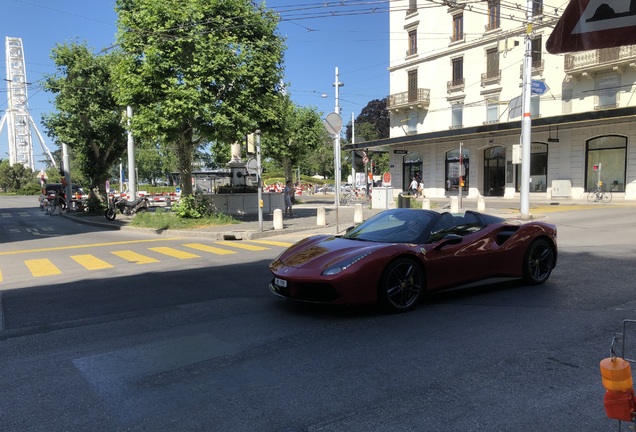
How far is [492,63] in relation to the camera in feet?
119

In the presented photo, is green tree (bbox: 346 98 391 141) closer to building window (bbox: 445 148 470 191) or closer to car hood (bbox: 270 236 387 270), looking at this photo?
building window (bbox: 445 148 470 191)

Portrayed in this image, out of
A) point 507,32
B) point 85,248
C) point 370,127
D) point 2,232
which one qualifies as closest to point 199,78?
point 85,248

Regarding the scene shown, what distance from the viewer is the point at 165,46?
16.7 m

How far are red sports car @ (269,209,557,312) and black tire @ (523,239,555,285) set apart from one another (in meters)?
0.02

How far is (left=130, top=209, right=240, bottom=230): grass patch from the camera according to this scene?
18328 mm

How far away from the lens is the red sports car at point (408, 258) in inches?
217

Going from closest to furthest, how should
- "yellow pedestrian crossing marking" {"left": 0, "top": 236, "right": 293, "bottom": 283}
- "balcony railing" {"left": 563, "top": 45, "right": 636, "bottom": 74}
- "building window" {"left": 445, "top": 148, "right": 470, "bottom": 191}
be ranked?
"yellow pedestrian crossing marking" {"left": 0, "top": 236, "right": 293, "bottom": 283} < "balcony railing" {"left": 563, "top": 45, "right": 636, "bottom": 74} < "building window" {"left": 445, "top": 148, "right": 470, "bottom": 191}

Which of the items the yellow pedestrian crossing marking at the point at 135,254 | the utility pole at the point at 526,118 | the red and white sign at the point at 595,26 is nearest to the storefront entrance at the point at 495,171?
the utility pole at the point at 526,118

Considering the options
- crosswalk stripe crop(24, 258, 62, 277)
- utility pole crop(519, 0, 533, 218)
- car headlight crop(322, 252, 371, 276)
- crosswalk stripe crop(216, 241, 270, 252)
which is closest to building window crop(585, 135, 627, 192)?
utility pole crop(519, 0, 533, 218)

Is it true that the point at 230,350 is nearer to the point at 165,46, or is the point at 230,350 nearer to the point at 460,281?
the point at 460,281

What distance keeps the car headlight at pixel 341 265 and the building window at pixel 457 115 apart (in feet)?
119

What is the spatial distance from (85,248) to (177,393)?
38.1 ft

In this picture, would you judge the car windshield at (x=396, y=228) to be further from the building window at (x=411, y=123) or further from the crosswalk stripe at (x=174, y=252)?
the building window at (x=411, y=123)

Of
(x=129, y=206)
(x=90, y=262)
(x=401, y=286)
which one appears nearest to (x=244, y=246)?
(x=90, y=262)
